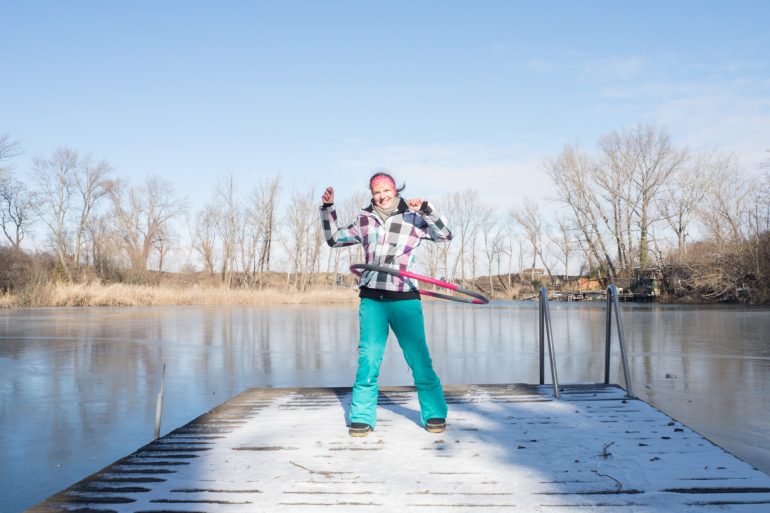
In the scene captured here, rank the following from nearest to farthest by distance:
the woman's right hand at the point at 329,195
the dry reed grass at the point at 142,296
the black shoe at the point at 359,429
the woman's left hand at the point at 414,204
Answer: the black shoe at the point at 359,429 → the woman's left hand at the point at 414,204 → the woman's right hand at the point at 329,195 → the dry reed grass at the point at 142,296

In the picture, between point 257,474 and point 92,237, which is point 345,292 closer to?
point 92,237

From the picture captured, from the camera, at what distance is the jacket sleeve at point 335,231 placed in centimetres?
412

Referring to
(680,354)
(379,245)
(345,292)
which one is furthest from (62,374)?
(345,292)

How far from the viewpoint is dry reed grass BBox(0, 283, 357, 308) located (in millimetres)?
28891

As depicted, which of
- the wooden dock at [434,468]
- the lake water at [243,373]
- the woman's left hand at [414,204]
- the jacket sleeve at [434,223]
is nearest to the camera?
the wooden dock at [434,468]

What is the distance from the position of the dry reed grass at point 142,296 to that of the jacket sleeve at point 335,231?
91.4 ft

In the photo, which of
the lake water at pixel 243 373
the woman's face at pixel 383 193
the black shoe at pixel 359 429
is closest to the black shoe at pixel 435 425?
the black shoe at pixel 359 429

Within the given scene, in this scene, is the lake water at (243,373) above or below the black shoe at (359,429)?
below

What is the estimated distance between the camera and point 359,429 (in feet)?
12.2

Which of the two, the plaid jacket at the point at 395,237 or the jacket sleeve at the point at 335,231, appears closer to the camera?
the plaid jacket at the point at 395,237

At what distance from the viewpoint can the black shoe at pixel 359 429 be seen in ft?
12.2

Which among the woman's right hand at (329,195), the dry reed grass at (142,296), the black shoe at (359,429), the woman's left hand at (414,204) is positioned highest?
the woman's right hand at (329,195)

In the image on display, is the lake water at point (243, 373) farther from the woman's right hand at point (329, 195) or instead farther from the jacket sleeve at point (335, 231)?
the woman's right hand at point (329, 195)

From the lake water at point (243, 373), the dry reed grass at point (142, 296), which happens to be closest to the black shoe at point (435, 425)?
the lake water at point (243, 373)
